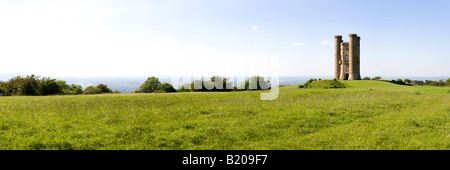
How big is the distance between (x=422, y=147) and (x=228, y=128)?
8028 millimetres

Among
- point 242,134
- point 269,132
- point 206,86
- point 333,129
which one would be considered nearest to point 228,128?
point 242,134

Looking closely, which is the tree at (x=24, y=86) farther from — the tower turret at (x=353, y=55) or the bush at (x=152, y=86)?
the tower turret at (x=353, y=55)

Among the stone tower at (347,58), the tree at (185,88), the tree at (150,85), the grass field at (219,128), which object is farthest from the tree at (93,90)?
the stone tower at (347,58)

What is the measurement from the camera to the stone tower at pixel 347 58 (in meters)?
63.9

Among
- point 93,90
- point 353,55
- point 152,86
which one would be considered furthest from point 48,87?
point 353,55

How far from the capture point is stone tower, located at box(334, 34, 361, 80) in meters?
63.9

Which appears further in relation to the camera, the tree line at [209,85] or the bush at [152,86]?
the bush at [152,86]

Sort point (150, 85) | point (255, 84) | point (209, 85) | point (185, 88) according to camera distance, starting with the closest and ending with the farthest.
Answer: point (209, 85), point (185, 88), point (255, 84), point (150, 85)

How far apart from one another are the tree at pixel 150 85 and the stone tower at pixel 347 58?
2352 inches

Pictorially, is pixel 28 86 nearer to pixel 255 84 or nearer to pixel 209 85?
pixel 209 85

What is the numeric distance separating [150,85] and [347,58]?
6430cm

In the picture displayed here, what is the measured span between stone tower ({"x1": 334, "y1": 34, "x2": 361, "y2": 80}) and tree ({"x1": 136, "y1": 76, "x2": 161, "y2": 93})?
5973 cm

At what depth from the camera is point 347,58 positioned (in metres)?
66.6
